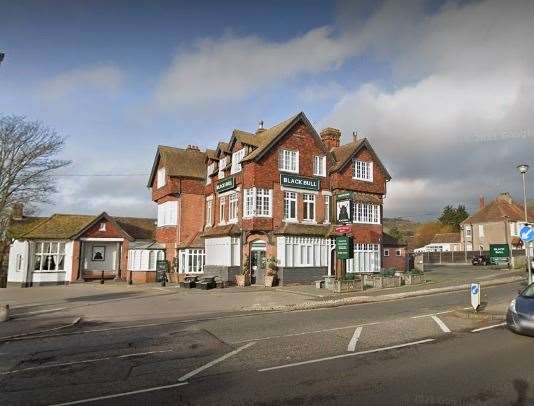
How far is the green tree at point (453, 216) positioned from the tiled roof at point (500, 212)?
2997cm

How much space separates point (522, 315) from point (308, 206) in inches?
838

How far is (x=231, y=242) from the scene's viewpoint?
98.5 ft

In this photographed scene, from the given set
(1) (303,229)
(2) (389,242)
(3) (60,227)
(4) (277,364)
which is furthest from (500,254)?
(3) (60,227)

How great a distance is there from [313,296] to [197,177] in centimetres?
1835

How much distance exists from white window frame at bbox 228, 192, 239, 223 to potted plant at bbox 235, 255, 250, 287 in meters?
3.51

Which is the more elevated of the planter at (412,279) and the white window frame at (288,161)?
the white window frame at (288,161)

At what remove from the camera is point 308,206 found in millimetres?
31172

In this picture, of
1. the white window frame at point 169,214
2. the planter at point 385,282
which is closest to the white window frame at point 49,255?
the white window frame at point 169,214

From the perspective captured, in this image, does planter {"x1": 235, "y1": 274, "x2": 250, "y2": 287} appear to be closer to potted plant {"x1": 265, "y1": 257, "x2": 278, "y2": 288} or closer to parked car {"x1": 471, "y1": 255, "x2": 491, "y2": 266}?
potted plant {"x1": 265, "y1": 257, "x2": 278, "y2": 288}

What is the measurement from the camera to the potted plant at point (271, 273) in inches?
1088

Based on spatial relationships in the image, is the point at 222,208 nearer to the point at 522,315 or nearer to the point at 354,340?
the point at 354,340

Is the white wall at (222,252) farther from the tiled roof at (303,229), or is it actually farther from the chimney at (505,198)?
the chimney at (505,198)

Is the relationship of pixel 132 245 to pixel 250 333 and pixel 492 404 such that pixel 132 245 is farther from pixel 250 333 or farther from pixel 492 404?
pixel 492 404

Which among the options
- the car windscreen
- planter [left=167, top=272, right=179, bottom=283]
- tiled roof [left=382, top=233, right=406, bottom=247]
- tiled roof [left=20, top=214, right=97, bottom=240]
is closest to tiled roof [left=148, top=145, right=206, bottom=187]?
planter [left=167, top=272, right=179, bottom=283]
